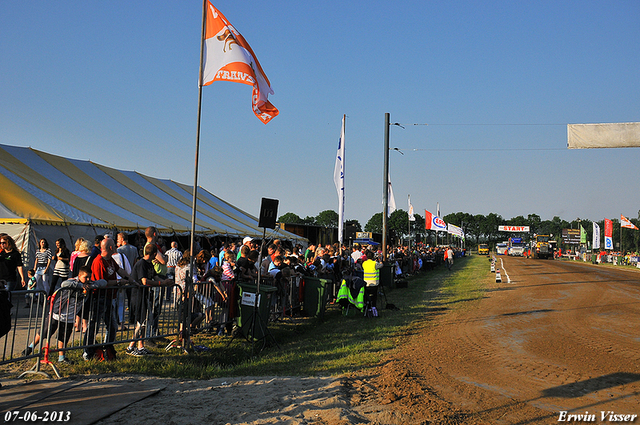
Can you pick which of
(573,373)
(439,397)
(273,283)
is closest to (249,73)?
(273,283)

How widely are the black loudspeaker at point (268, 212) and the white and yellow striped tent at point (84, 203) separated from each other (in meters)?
8.87

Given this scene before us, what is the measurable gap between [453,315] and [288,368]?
269 inches

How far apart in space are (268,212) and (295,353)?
8.37 ft

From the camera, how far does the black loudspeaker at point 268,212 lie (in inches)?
338

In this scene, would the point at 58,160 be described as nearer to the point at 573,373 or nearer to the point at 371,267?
the point at 371,267

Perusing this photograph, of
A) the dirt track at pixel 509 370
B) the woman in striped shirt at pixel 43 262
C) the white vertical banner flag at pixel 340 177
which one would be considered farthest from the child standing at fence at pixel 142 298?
the white vertical banner flag at pixel 340 177

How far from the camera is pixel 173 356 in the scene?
7.61 meters

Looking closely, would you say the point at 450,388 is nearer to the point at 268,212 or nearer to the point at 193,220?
the point at 268,212

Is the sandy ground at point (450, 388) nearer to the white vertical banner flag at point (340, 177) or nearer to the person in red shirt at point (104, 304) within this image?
the person in red shirt at point (104, 304)

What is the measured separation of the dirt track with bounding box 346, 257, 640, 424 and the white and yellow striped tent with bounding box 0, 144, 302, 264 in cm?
1125

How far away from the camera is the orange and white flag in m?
8.84

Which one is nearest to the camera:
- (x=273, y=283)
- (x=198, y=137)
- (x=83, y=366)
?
(x=83, y=366)

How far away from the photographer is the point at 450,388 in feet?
19.9

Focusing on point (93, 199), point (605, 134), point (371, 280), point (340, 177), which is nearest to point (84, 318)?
point (371, 280)
